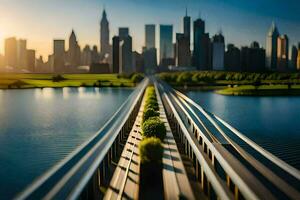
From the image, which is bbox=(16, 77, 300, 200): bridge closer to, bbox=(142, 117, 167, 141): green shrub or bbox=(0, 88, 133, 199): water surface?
bbox=(142, 117, 167, 141): green shrub

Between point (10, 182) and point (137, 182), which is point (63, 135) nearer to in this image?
point (10, 182)

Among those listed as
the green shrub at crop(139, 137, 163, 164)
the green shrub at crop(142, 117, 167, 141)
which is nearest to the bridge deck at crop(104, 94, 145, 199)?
the green shrub at crop(139, 137, 163, 164)

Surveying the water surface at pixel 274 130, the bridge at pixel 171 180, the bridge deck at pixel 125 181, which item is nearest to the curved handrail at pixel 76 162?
the bridge at pixel 171 180

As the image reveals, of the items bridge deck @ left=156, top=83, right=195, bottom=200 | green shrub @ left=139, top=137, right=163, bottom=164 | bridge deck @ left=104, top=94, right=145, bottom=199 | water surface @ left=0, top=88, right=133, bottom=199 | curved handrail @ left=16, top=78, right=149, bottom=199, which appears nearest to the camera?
curved handrail @ left=16, top=78, right=149, bottom=199

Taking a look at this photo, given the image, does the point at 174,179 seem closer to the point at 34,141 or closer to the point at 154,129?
the point at 154,129

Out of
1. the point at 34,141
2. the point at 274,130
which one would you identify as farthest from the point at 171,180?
the point at 274,130

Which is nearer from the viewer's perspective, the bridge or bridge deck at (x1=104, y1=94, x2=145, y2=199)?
the bridge

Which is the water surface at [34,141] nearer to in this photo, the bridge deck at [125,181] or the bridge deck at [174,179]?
the bridge deck at [125,181]

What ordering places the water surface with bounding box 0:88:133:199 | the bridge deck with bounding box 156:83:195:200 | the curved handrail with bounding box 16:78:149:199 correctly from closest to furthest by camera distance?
the curved handrail with bounding box 16:78:149:199 → the bridge deck with bounding box 156:83:195:200 → the water surface with bounding box 0:88:133:199
